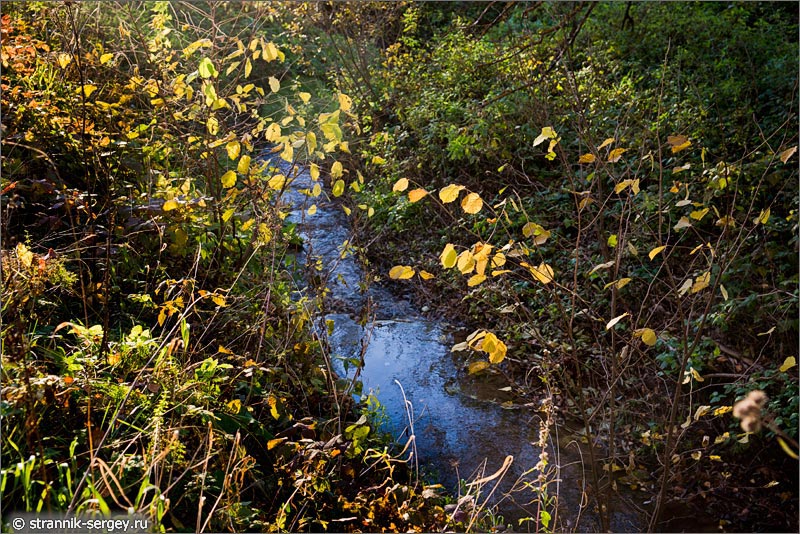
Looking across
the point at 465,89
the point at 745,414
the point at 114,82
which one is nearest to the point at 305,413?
the point at 745,414

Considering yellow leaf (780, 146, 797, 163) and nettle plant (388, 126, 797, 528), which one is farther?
nettle plant (388, 126, 797, 528)

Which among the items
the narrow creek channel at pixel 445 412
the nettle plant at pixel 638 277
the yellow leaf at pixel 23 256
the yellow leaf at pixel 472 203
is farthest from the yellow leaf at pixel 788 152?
the yellow leaf at pixel 23 256

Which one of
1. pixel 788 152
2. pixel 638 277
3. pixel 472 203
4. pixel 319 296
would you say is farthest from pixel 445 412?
pixel 788 152

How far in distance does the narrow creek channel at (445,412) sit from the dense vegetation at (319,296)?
0.17m

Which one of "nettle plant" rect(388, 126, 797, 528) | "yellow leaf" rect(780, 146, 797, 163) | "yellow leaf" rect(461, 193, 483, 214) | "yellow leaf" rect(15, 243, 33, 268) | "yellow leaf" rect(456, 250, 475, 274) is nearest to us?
"yellow leaf" rect(456, 250, 475, 274)

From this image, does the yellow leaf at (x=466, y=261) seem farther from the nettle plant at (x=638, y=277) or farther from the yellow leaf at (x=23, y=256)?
the yellow leaf at (x=23, y=256)

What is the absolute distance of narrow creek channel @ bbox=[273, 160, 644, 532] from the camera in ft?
12.4

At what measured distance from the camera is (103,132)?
4.07 meters

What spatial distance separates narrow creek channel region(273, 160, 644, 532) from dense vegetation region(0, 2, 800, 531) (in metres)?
0.17

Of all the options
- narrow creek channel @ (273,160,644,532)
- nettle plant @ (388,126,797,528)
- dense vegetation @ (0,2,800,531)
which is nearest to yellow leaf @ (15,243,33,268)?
dense vegetation @ (0,2,800,531)

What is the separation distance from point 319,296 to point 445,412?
161cm

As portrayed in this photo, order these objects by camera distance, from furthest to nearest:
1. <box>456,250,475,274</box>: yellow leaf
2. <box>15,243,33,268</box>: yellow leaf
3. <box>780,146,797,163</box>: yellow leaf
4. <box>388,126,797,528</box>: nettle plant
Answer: <box>388,126,797,528</box>: nettle plant < <box>15,243,33,268</box>: yellow leaf < <box>780,146,797,163</box>: yellow leaf < <box>456,250,475,274</box>: yellow leaf

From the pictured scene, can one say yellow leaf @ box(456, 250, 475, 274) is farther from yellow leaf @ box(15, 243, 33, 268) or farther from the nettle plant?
yellow leaf @ box(15, 243, 33, 268)

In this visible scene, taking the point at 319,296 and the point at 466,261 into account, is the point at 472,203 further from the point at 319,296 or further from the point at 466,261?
the point at 319,296
